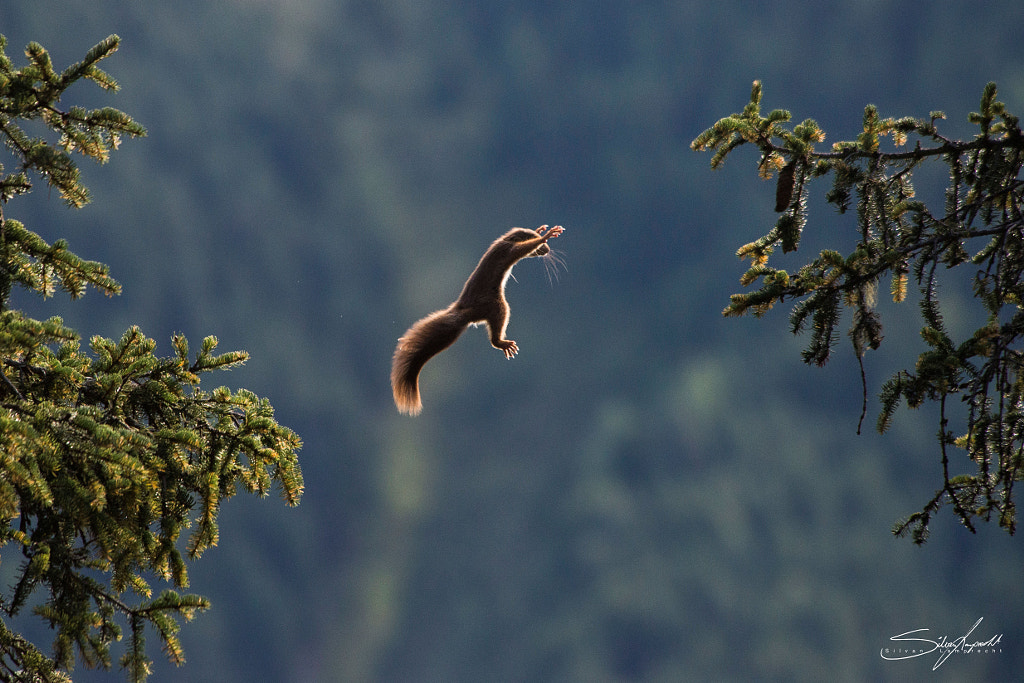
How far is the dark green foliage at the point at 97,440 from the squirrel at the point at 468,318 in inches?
20.3

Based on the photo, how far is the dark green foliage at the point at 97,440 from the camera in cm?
250

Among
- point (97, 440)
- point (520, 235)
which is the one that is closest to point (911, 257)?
point (520, 235)

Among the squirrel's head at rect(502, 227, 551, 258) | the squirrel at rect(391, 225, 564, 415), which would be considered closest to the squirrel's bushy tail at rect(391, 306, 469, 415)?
the squirrel at rect(391, 225, 564, 415)

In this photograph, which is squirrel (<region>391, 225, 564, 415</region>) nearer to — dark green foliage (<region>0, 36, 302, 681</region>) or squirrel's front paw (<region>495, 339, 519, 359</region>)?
squirrel's front paw (<region>495, 339, 519, 359</region>)

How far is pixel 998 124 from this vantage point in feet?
10.2

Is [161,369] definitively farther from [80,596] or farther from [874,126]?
[874,126]

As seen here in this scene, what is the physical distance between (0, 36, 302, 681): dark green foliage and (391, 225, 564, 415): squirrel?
1.69ft

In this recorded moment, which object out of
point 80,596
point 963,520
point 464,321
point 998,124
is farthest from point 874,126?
point 80,596

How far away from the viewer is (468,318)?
327 centimetres

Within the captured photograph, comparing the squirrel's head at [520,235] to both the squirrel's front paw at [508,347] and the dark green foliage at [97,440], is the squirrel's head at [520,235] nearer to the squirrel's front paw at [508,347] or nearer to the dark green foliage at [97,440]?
the squirrel's front paw at [508,347]

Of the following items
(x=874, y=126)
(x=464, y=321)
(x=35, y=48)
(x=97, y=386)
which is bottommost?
(x=97, y=386)

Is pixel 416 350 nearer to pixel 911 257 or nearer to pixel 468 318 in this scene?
pixel 468 318

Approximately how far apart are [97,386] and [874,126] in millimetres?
3209

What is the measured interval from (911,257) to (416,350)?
202 cm
